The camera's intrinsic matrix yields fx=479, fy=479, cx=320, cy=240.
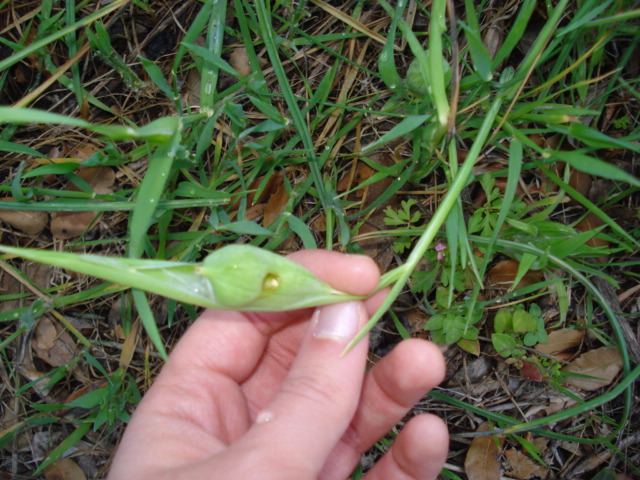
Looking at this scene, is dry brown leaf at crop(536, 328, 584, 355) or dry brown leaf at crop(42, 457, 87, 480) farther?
dry brown leaf at crop(42, 457, 87, 480)

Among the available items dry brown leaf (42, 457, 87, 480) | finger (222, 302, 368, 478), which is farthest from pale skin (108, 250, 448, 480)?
dry brown leaf (42, 457, 87, 480)

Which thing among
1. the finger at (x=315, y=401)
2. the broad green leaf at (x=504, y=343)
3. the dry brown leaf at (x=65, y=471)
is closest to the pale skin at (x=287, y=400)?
the finger at (x=315, y=401)

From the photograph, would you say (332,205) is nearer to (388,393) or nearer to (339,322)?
(339,322)

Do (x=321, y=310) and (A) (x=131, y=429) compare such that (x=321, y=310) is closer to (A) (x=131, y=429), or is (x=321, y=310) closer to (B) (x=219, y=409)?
(B) (x=219, y=409)

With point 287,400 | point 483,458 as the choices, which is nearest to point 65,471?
point 287,400

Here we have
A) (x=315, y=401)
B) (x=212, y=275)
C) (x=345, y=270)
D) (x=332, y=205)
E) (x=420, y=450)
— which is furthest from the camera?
(x=332, y=205)

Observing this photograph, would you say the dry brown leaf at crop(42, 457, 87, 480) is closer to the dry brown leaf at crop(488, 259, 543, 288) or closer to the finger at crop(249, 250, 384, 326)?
A: the finger at crop(249, 250, 384, 326)
